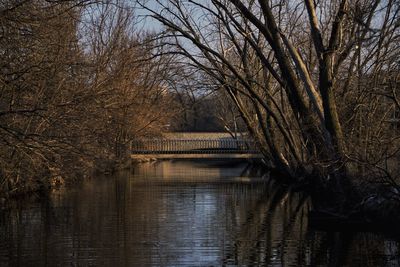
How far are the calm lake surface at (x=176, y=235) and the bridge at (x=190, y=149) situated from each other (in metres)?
23.1

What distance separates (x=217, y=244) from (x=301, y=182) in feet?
51.4

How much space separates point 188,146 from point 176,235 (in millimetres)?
36645

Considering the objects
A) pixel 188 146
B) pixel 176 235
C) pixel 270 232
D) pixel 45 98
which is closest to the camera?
pixel 176 235

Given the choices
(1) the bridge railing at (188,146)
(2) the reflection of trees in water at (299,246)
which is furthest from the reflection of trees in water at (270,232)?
(1) the bridge railing at (188,146)

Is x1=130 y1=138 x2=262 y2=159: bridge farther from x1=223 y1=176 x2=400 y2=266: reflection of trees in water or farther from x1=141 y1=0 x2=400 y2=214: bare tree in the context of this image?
x1=223 y1=176 x2=400 y2=266: reflection of trees in water

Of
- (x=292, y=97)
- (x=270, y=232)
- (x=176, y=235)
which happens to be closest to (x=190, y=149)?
(x=292, y=97)

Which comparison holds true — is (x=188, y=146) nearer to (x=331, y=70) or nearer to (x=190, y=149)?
(x=190, y=149)

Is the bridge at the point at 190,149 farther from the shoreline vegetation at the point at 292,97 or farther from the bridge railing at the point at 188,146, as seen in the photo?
the shoreline vegetation at the point at 292,97

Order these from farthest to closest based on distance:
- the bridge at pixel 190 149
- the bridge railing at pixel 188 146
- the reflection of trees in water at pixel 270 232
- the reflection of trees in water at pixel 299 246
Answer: the bridge railing at pixel 188 146 → the bridge at pixel 190 149 → the reflection of trees in water at pixel 270 232 → the reflection of trees in water at pixel 299 246

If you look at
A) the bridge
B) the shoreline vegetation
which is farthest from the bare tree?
the bridge

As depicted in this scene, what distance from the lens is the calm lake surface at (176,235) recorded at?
1262 cm

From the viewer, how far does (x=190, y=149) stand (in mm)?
52000

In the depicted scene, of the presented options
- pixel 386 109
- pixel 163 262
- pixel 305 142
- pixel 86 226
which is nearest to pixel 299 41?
pixel 305 142

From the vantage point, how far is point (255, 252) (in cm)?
1334
